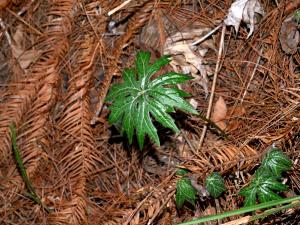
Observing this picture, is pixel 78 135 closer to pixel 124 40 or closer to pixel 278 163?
pixel 124 40

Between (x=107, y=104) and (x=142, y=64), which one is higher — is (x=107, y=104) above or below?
below

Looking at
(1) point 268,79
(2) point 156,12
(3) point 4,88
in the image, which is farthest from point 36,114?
(1) point 268,79

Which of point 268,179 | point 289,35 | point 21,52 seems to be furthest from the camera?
point 21,52

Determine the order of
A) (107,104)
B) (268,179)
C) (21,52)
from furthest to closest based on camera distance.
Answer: (21,52), (107,104), (268,179)

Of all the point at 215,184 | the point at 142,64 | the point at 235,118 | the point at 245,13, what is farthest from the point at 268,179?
the point at 245,13

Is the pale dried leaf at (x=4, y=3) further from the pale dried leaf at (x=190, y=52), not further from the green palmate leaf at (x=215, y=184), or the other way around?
the green palmate leaf at (x=215, y=184)

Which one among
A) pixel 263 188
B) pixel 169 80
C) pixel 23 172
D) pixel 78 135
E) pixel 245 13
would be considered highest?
pixel 245 13

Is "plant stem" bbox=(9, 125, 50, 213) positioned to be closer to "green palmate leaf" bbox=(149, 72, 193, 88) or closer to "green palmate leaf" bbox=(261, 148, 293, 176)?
"green palmate leaf" bbox=(149, 72, 193, 88)

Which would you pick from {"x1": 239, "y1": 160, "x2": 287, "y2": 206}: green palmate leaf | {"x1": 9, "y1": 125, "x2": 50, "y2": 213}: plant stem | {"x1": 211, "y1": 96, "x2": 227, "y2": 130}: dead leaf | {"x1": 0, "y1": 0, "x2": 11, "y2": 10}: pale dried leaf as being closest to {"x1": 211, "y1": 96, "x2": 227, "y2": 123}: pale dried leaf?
{"x1": 211, "y1": 96, "x2": 227, "y2": 130}: dead leaf
